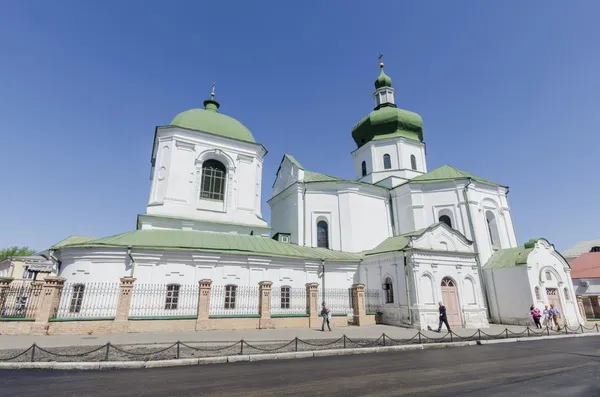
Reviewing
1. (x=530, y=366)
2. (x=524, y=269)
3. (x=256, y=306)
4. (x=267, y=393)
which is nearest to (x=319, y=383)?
(x=267, y=393)

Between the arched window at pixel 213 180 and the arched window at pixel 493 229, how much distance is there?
21.0 m

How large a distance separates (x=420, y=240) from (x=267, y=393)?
1558 cm

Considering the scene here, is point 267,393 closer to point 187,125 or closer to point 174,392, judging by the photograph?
point 174,392

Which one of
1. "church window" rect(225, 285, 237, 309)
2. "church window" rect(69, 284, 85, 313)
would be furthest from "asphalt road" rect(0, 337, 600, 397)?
"church window" rect(225, 285, 237, 309)

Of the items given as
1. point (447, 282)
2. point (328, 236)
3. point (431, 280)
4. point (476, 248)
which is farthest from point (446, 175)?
point (328, 236)

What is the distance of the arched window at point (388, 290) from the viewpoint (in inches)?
754

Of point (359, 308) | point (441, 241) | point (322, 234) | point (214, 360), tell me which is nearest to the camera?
point (214, 360)

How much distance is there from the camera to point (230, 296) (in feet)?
55.8

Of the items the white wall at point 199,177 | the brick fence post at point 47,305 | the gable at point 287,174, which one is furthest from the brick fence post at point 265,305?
the gable at point 287,174

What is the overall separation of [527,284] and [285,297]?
1568 centimetres

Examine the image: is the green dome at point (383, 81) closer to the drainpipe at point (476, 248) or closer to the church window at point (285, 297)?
the drainpipe at point (476, 248)

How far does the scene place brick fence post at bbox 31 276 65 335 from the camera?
41.1ft

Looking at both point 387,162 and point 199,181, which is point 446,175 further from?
point 199,181

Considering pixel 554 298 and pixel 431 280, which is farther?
pixel 554 298
